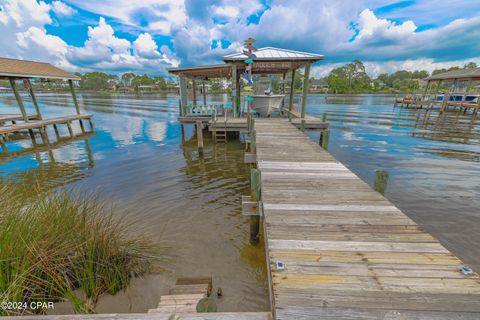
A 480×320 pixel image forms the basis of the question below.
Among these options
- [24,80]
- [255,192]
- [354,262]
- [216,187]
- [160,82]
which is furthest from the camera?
[160,82]

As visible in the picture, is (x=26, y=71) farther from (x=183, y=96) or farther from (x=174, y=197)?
(x=174, y=197)

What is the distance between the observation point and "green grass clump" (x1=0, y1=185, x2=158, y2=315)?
248 cm

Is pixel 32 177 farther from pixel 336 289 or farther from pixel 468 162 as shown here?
pixel 468 162

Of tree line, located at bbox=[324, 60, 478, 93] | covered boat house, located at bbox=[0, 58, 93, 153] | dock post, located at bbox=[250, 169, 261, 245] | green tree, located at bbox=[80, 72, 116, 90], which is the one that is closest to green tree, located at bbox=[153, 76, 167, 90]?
green tree, located at bbox=[80, 72, 116, 90]

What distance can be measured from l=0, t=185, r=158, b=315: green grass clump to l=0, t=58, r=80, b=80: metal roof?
13895mm

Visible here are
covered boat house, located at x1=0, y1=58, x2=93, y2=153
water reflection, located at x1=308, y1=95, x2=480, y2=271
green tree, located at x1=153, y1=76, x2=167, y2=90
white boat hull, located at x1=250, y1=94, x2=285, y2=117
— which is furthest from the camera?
green tree, located at x1=153, y1=76, x2=167, y2=90

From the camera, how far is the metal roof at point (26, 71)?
490 inches

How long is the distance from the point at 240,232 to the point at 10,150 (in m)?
15.8

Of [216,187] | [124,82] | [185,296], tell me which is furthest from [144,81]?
[185,296]

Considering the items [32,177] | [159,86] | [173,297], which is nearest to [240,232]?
[173,297]

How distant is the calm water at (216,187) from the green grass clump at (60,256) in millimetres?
347

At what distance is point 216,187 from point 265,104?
904 cm

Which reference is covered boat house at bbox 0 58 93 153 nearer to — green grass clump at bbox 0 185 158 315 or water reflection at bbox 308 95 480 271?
green grass clump at bbox 0 185 158 315

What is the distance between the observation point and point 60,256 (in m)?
2.83
